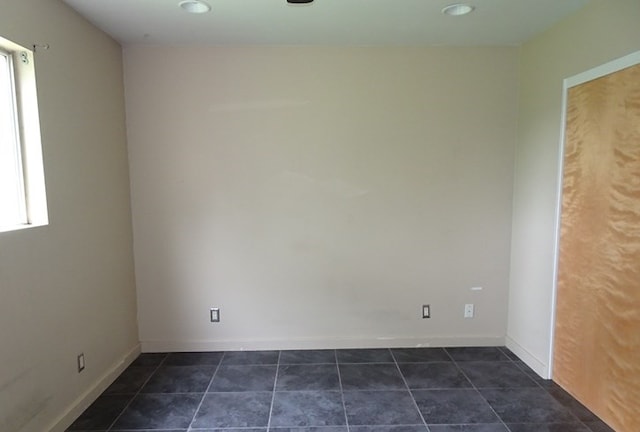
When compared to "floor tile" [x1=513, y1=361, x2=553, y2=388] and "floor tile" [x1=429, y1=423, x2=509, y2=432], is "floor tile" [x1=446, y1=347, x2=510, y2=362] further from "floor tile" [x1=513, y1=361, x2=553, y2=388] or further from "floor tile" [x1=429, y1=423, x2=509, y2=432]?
"floor tile" [x1=429, y1=423, x2=509, y2=432]

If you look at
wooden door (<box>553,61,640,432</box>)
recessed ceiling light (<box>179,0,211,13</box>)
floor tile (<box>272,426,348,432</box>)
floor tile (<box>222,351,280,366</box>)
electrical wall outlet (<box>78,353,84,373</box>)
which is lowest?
floor tile (<box>272,426,348,432</box>)

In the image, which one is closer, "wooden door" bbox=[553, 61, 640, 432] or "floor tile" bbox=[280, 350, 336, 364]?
"wooden door" bbox=[553, 61, 640, 432]

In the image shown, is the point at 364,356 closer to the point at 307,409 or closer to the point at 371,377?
the point at 371,377

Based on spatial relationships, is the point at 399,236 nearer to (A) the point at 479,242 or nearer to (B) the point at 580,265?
(A) the point at 479,242

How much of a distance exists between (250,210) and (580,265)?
7.74 feet

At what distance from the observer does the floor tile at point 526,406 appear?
2170mm

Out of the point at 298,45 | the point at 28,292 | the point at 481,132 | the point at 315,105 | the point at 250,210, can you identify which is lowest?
the point at 28,292

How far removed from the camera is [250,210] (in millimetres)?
2973

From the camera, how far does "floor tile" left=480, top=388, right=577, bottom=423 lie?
217 centimetres

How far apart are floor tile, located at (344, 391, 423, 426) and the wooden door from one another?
1.10 m

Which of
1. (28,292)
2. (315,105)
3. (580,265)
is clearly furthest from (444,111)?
(28,292)

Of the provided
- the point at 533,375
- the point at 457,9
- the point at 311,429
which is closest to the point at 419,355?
the point at 533,375

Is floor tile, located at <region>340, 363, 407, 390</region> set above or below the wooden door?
below

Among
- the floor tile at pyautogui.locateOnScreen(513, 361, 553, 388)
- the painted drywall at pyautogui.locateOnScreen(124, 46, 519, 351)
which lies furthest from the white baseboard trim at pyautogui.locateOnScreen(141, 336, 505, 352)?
the floor tile at pyautogui.locateOnScreen(513, 361, 553, 388)
